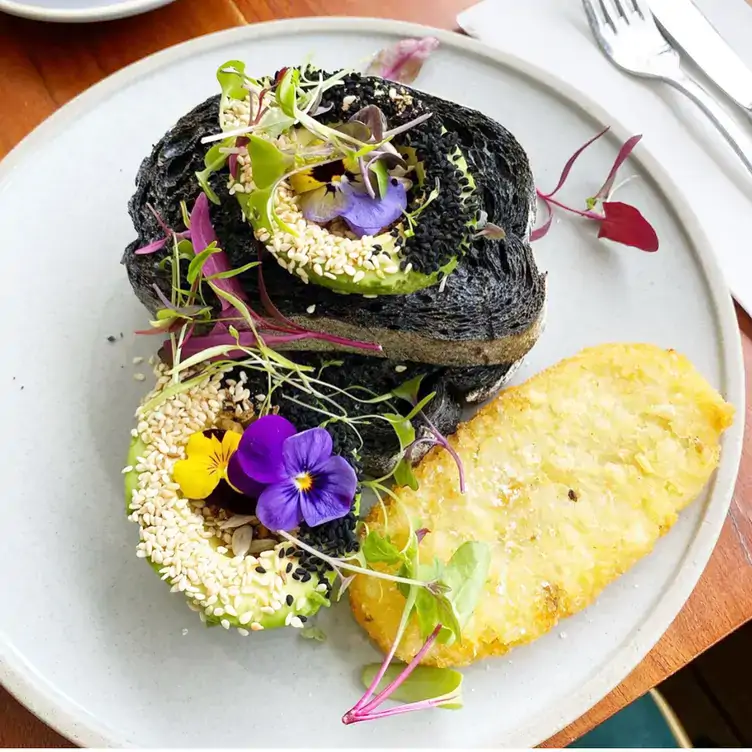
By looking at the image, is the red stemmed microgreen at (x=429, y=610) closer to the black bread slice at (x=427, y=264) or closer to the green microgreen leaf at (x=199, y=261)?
the black bread slice at (x=427, y=264)

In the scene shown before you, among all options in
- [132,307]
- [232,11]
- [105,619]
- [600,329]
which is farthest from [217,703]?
[232,11]

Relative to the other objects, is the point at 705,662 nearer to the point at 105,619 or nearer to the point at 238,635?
the point at 238,635

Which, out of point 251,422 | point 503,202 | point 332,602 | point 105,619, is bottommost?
point 105,619

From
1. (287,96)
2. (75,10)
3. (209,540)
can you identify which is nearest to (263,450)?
(209,540)


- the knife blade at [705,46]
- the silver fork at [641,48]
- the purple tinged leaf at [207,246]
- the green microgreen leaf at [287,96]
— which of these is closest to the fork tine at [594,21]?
the silver fork at [641,48]

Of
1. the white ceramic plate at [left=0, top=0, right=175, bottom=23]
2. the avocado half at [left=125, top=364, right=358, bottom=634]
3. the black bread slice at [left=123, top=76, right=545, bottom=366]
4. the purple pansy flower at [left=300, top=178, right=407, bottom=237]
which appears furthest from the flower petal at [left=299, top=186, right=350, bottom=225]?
the white ceramic plate at [left=0, top=0, right=175, bottom=23]

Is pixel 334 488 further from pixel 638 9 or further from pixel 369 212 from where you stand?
pixel 638 9
